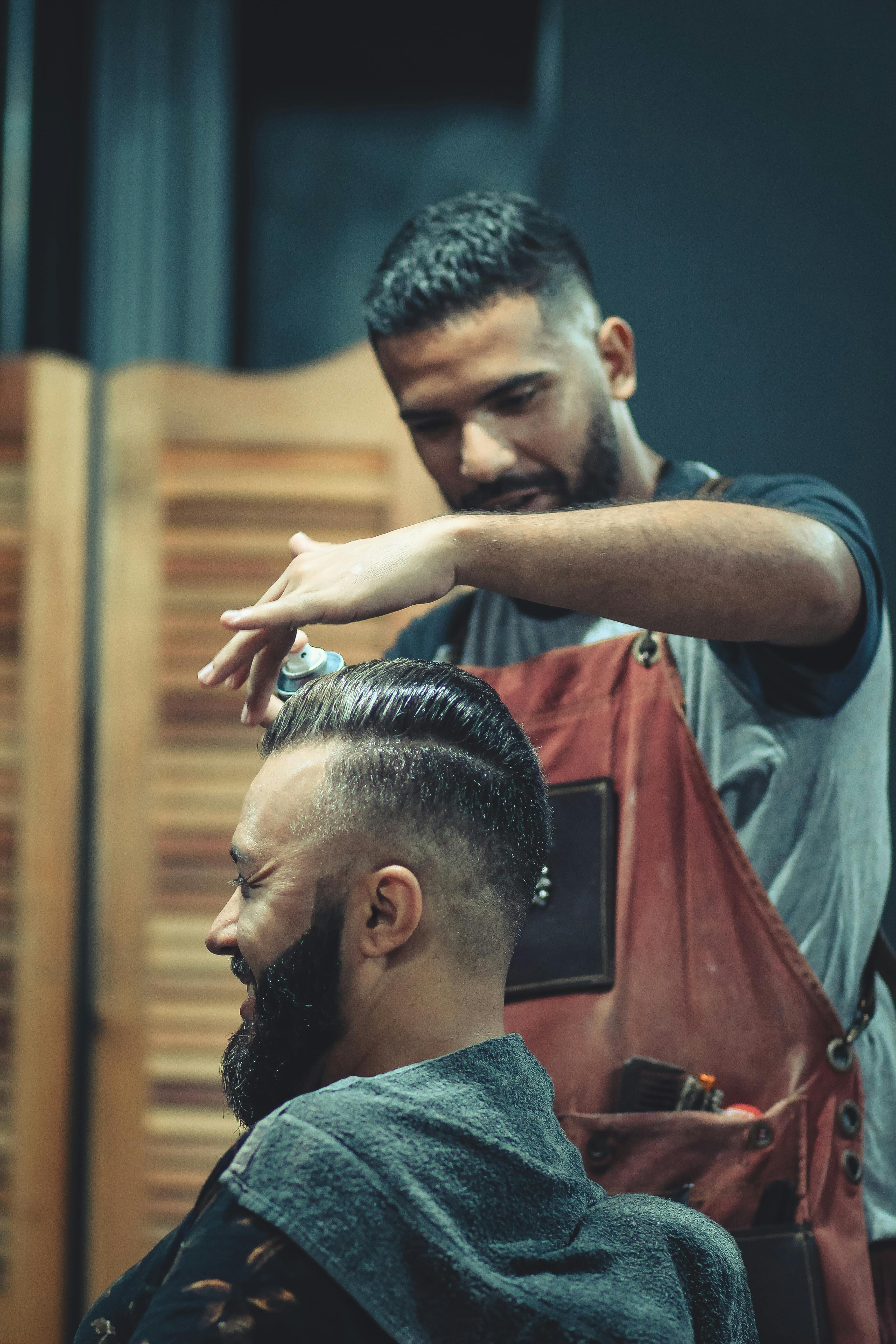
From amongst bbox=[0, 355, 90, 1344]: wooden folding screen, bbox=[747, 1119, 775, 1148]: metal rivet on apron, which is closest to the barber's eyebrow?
bbox=[747, 1119, 775, 1148]: metal rivet on apron

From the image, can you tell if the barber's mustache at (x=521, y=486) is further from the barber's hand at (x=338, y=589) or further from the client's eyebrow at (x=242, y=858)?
the client's eyebrow at (x=242, y=858)

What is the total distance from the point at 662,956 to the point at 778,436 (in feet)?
3.13

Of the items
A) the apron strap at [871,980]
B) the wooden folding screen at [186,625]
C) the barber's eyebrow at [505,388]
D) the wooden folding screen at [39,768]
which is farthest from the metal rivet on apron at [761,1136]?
the wooden folding screen at [39,768]

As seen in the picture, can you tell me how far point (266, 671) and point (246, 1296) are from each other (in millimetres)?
560

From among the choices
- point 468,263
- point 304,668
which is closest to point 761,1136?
point 304,668

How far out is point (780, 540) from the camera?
3.92 feet

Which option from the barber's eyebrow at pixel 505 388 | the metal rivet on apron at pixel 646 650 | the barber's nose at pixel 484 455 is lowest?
the metal rivet on apron at pixel 646 650

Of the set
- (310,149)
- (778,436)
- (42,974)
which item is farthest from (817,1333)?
(310,149)

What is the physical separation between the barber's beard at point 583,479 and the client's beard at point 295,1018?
0.62 m

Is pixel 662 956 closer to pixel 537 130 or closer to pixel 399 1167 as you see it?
pixel 399 1167

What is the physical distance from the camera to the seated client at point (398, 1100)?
882 mm

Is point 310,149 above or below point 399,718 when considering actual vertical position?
above

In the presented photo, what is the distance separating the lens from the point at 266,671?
1.21 meters

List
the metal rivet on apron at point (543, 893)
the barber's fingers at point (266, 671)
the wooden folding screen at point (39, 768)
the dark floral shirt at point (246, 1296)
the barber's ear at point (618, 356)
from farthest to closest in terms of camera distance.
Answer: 1. the wooden folding screen at point (39, 768)
2. the barber's ear at point (618, 356)
3. the metal rivet on apron at point (543, 893)
4. the barber's fingers at point (266, 671)
5. the dark floral shirt at point (246, 1296)
